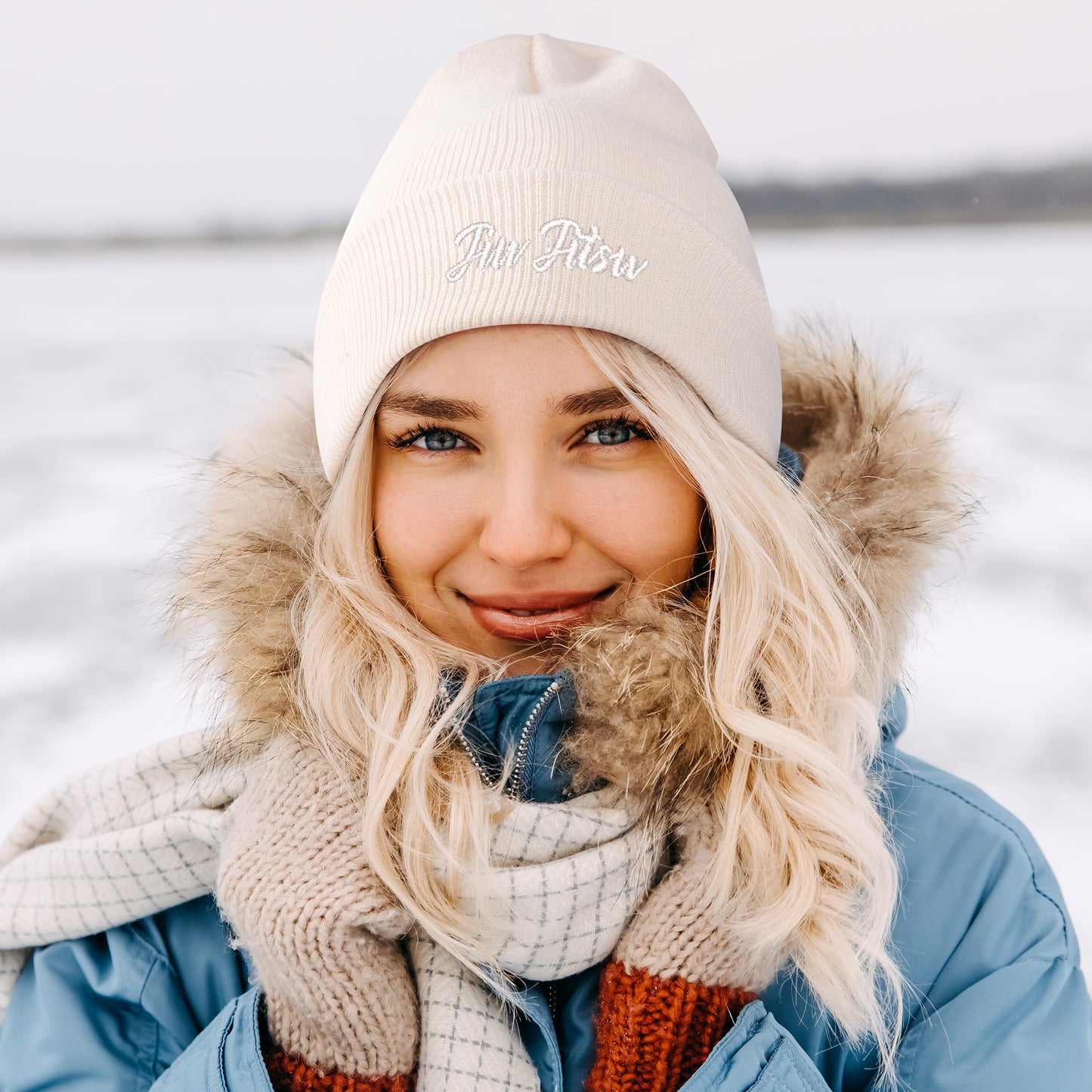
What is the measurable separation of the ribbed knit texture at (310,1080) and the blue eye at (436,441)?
61cm

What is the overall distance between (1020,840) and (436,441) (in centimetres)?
81

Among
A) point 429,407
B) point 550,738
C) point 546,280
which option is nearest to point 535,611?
point 550,738

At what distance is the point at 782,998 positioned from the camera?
3.43 feet

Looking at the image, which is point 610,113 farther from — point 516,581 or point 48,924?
point 48,924

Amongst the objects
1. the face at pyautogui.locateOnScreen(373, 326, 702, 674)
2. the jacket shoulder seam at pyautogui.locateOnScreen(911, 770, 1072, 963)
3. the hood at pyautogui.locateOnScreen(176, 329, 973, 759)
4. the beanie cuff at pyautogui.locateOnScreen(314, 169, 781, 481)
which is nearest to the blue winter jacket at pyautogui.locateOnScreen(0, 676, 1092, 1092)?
the jacket shoulder seam at pyautogui.locateOnScreen(911, 770, 1072, 963)

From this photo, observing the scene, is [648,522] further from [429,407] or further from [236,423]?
[236,423]

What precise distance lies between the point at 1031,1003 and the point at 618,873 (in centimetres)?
45

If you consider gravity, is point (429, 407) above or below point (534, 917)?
above

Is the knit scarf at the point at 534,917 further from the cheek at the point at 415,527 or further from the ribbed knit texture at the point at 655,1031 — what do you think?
the cheek at the point at 415,527

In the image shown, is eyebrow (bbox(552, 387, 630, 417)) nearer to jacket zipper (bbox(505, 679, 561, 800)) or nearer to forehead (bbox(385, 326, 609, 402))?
forehead (bbox(385, 326, 609, 402))

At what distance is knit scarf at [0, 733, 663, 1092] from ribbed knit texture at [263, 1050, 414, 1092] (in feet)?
0.15

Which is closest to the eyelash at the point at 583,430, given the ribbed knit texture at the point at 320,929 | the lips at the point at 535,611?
the lips at the point at 535,611

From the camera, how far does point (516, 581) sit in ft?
3.29

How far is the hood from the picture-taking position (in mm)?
1054
